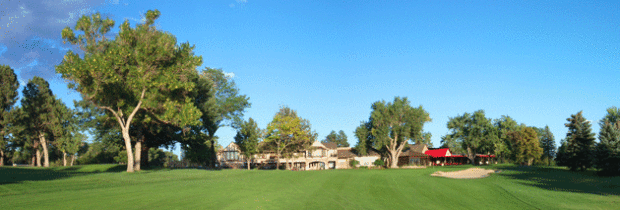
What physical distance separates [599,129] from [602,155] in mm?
2735

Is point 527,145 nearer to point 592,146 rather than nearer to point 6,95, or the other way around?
point 592,146

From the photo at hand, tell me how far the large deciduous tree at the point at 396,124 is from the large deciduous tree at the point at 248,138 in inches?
1075

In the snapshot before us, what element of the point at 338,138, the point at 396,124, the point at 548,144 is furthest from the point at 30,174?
the point at 338,138

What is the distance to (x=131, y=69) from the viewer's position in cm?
2706

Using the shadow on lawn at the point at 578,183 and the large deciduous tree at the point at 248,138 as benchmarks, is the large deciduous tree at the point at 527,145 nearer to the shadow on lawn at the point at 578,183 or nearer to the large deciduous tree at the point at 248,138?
the shadow on lawn at the point at 578,183

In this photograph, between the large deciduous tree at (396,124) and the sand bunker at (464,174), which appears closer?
the sand bunker at (464,174)

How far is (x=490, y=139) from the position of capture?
290ft

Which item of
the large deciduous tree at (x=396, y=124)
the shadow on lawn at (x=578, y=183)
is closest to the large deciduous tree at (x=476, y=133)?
the large deciduous tree at (x=396, y=124)

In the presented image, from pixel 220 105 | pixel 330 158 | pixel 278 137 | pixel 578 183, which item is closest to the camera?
pixel 578 183

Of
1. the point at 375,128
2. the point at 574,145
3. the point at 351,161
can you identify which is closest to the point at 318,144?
the point at 351,161

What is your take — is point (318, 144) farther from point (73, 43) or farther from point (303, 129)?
point (73, 43)

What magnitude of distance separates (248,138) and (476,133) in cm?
6363

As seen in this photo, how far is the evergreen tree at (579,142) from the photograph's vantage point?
36.0 meters

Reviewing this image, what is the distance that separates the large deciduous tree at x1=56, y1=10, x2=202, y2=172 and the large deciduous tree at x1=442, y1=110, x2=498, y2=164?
3216 inches
